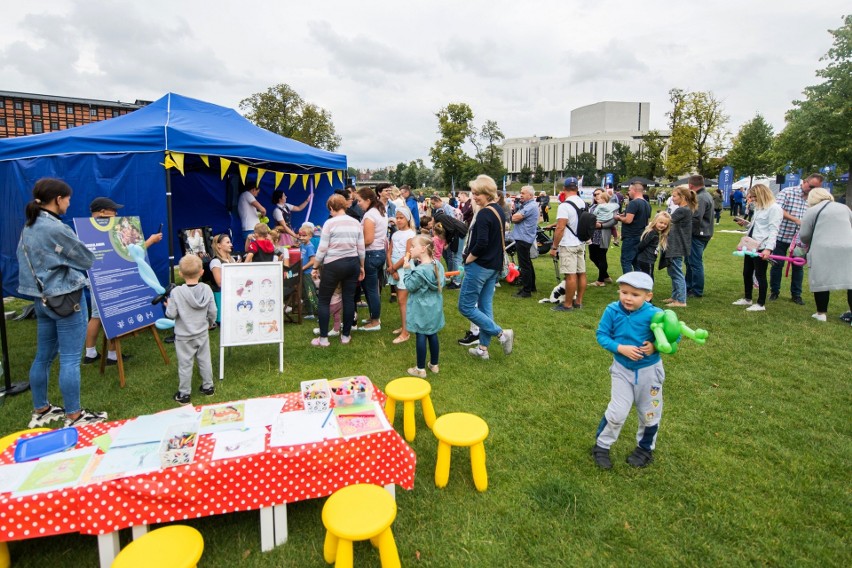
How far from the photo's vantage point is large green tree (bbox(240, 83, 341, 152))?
32.8 m

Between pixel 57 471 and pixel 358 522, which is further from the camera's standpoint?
pixel 57 471

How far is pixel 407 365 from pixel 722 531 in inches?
119

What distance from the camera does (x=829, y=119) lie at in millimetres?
22594

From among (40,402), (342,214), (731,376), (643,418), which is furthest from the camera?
(342,214)

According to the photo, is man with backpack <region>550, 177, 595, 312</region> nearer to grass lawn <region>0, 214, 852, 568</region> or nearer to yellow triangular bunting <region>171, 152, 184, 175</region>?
grass lawn <region>0, 214, 852, 568</region>

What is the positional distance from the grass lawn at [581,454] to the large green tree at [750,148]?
35.5 metres

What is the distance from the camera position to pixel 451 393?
4.18m

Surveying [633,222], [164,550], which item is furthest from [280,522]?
[633,222]

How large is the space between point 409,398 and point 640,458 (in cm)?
162

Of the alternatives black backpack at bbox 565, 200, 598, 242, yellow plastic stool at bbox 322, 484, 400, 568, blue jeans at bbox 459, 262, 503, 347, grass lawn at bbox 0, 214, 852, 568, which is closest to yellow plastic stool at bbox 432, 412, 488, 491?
grass lawn at bbox 0, 214, 852, 568

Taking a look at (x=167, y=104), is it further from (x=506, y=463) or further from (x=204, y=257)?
(x=506, y=463)

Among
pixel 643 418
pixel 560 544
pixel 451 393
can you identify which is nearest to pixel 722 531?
pixel 643 418

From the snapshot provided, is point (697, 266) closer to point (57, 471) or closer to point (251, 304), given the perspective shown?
point (251, 304)

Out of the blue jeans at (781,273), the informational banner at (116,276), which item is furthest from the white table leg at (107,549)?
the blue jeans at (781,273)
